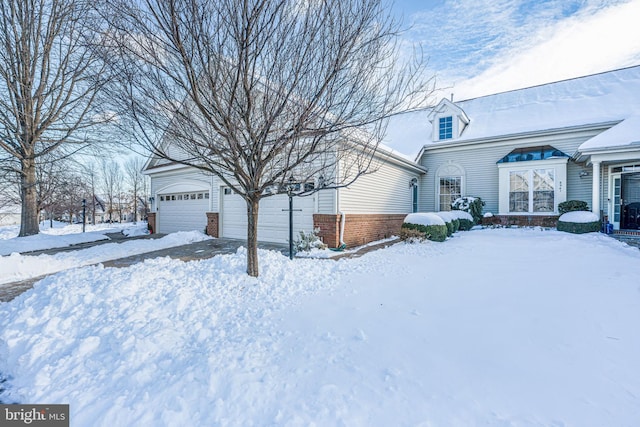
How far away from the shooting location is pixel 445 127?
621 inches

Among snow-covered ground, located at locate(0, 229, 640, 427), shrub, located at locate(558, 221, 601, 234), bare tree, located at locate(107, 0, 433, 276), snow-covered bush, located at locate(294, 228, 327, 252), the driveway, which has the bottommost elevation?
snow-covered ground, located at locate(0, 229, 640, 427)

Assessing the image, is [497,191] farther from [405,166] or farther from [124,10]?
[124,10]

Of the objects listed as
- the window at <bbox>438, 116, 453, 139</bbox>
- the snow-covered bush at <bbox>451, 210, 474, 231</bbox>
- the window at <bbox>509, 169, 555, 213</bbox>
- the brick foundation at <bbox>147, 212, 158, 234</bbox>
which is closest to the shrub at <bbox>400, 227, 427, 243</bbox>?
the snow-covered bush at <bbox>451, 210, 474, 231</bbox>

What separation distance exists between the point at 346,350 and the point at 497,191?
14347mm

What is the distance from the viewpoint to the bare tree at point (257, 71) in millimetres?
3818

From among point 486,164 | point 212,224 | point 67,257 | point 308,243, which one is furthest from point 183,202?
point 486,164

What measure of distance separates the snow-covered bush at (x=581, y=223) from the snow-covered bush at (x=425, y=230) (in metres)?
4.98

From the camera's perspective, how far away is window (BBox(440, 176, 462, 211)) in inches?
605

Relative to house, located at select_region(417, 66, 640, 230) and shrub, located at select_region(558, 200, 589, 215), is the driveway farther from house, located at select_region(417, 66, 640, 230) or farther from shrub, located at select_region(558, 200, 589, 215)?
shrub, located at select_region(558, 200, 589, 215)

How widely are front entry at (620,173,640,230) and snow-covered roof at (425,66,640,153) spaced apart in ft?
7.17

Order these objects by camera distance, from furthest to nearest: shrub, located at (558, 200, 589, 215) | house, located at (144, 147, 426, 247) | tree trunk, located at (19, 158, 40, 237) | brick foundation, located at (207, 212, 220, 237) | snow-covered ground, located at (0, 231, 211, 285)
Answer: brick foundation, located at (207, 212, 220, 237), shrub, located at (558, 200, 589, 215), tree trunk, located at (19, 158, 40, 237), house, located at (144, 147, 426, 247), snow-covered ground, located at (0, 231, 211, 285)

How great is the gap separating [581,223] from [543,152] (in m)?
4.00

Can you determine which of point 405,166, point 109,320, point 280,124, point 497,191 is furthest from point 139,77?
point 497,191

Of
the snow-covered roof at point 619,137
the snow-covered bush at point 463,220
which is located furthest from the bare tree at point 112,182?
the snow-covered roof at point 619,137
